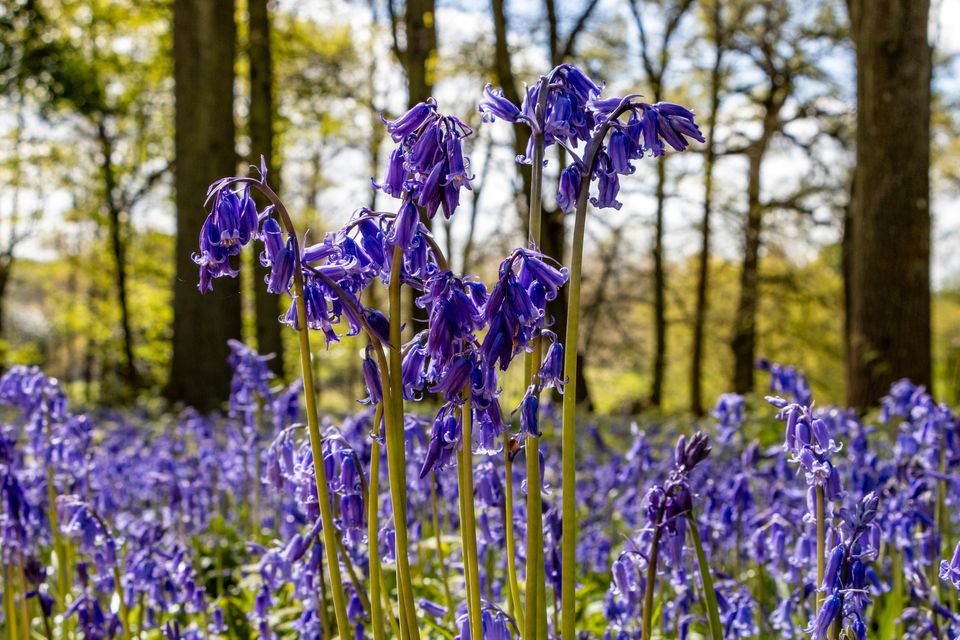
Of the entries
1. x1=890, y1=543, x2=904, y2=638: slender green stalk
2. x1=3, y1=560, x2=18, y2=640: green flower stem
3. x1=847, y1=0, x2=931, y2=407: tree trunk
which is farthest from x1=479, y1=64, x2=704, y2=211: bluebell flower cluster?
x1=847, y1=0, x2=931, y2=407: tree trunk

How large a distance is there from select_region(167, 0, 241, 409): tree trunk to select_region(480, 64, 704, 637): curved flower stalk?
10231 mm

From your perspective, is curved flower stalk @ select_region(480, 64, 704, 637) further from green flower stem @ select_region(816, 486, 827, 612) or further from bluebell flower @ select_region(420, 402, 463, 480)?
green flower stem @ select_region(816, 486, 827, 612)

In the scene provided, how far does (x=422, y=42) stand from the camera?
9625mm

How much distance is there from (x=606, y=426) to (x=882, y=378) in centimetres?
301

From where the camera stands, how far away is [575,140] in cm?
175

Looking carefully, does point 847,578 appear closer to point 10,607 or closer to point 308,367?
point 308,367

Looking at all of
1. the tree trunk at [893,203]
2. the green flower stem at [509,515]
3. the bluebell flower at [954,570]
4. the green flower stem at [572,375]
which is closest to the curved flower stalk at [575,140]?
the green flower stem at [572,375]

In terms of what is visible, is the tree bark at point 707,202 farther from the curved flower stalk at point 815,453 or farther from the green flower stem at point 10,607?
the curved flower stalk at point 815,453

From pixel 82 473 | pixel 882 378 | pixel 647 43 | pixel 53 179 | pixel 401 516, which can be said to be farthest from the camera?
pixel 53 179

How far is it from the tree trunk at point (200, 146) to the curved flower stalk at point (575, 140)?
10.2 metres

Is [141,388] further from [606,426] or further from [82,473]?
[82,473]

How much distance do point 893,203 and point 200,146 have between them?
8.07 m

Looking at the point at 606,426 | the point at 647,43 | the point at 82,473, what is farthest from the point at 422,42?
the point at 647,43

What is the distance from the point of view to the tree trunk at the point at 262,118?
12.9 m
